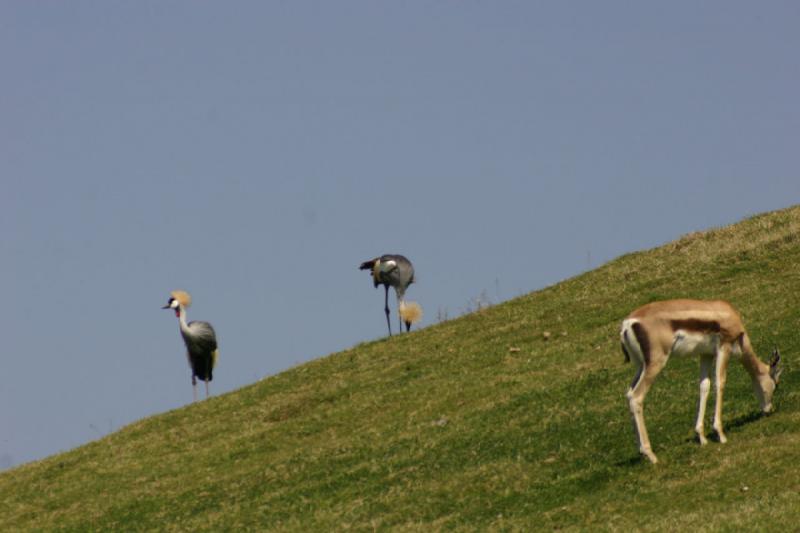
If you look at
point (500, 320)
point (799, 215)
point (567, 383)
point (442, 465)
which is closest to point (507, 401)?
point (567, 383)

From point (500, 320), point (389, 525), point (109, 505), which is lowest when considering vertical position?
point (389, 525)

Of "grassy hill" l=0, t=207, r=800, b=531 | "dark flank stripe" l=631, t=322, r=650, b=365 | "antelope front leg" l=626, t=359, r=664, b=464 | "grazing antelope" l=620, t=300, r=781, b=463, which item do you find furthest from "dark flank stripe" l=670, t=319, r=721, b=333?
"grassy hill" l=0, t=207, r=800, b=531

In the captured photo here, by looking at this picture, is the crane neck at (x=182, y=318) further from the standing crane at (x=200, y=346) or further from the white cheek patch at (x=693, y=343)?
the white cheek patch at (x=693, y=343)

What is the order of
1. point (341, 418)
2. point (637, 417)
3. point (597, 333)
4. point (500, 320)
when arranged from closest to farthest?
1. point (637, 417)
2. point (341, 418)
3. point (597, 333)
4. point (500, 320)

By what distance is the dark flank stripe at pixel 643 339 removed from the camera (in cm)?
2042

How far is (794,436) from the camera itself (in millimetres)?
20656

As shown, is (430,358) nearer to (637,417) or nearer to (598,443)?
(598,443)

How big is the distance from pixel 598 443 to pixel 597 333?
940 centimetres

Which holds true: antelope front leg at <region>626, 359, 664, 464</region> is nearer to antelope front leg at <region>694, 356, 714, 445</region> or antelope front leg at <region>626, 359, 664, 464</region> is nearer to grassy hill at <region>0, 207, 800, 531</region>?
grassy hill at <region>0, 207, 800, 531</region>

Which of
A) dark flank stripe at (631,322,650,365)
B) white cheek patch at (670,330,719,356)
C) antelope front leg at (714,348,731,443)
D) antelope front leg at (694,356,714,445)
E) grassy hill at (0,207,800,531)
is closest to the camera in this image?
grassy hill at (0,207,800,531)

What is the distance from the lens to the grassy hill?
20250mm

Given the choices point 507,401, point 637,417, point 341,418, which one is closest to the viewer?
point 637,417

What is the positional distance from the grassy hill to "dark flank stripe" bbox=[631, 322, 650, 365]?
5.77ft

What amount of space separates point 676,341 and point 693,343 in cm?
39
